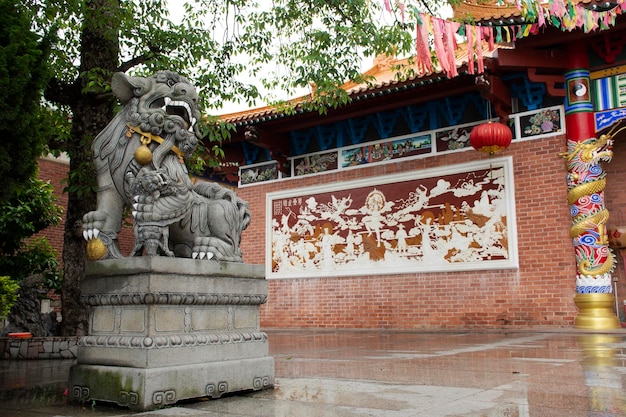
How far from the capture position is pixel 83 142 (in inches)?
229

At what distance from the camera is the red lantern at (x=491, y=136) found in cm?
834

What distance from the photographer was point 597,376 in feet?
11.5

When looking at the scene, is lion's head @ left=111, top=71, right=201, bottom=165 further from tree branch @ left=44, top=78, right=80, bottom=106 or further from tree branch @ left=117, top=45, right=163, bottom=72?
tree branch @ left=44, top=78, right=80, bottom=106

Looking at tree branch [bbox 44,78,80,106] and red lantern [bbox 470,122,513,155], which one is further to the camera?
red lantern [bbox 470,122,513,155]

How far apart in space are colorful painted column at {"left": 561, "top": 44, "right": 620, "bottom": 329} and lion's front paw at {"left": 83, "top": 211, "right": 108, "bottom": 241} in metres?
6.71

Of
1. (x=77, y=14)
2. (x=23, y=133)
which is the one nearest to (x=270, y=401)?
(x=23, y=133)

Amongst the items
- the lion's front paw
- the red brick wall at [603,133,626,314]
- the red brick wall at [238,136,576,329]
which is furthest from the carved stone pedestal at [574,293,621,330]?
the lion's front paw

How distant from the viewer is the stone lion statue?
3.13 metres

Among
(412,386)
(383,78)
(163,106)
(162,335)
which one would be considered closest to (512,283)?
(412,386)

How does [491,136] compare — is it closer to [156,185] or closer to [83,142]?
[83,142]

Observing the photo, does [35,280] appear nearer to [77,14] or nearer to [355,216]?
[77,14]

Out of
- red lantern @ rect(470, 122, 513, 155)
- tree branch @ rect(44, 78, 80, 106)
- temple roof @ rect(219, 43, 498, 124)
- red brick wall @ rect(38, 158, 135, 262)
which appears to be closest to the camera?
tree branch @ rect(44, 78, 80, 106)

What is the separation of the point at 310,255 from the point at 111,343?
306 inches

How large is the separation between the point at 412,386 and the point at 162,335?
1.40 m
